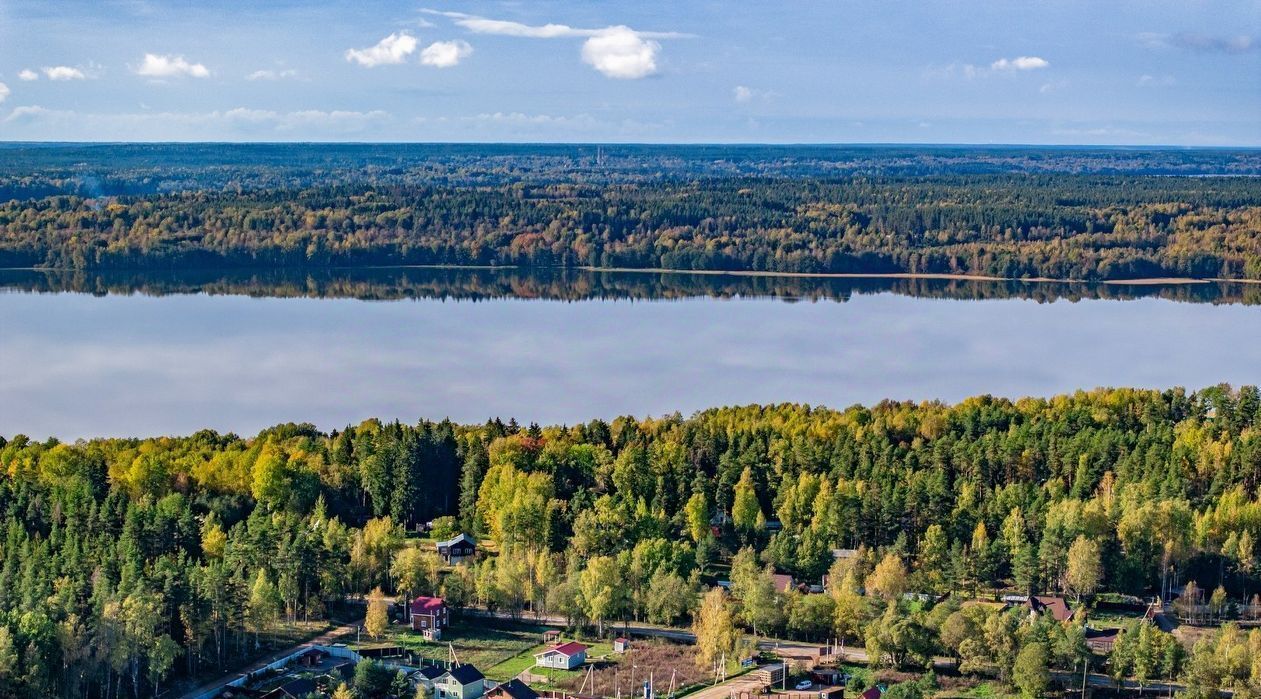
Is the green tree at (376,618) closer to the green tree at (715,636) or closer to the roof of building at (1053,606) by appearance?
the green tree at (715,636)

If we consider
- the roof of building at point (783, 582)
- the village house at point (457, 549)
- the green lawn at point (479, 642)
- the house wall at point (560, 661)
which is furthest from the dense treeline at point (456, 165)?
the house wall at point (560, 661)

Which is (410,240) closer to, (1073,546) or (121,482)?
(121,482)

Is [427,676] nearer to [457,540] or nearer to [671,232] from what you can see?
[457,540]

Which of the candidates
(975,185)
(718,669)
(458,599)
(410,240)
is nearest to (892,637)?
(718,669)

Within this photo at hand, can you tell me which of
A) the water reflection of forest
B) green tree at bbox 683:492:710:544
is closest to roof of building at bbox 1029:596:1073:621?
green tree at bbox 683:492:710:544

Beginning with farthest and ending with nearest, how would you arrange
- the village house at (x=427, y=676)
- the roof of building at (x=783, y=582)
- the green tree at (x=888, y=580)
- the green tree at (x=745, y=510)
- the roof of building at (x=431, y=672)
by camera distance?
1. the green tree at (x=745, y=510)
2. the roof of building at (x=783, y=582)
3. the green tree at (x=888, y=580)
4. the roof of building at (x=431, y=672)
5. the village house at (x=427, y=676)

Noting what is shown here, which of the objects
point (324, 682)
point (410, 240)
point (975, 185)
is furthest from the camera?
point (975, 185)

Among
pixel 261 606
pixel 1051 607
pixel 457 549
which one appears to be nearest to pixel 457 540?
pixel 457 549
